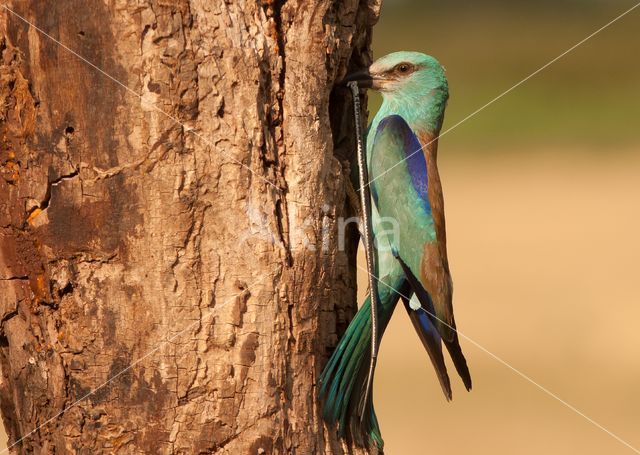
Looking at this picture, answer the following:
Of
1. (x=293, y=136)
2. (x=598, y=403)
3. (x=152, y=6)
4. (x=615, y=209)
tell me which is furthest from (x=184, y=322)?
(x=615, y=209)

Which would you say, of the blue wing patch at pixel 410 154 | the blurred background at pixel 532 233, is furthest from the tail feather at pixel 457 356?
the blurred background at pixel 532 233

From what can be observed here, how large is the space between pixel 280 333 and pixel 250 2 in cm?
97

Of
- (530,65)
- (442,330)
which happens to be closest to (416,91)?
(442,330)

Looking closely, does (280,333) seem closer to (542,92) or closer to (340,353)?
(340,353)

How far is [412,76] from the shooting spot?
154 inches

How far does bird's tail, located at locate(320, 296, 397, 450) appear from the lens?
3.26 meters

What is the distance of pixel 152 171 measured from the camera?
299 centimetres

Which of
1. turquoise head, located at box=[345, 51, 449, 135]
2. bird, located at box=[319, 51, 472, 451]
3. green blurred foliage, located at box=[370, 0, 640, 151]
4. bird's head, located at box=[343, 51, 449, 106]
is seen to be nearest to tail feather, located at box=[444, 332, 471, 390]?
bird, located at box=[319, 51, 472, 451]

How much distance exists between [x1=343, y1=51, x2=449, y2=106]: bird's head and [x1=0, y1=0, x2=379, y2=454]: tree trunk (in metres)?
0.69

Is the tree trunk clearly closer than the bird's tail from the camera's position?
Yes

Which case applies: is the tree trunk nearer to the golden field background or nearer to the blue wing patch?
the blue wing patch

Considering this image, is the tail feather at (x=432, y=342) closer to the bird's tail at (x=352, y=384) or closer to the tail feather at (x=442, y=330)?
the tail feather at (x=442, y=330)

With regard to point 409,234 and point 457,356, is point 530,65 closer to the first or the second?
point 409,234

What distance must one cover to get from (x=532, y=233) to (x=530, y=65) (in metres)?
5.74
